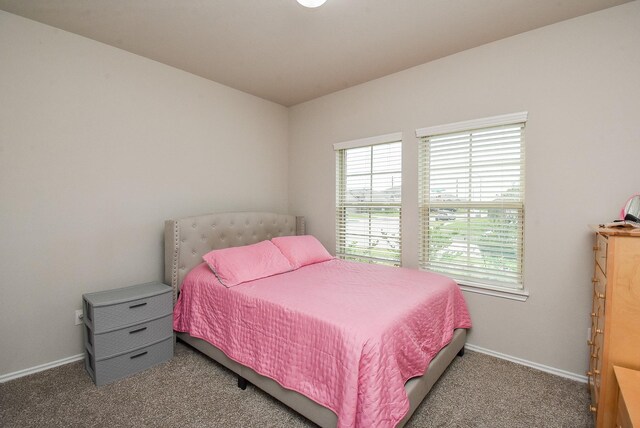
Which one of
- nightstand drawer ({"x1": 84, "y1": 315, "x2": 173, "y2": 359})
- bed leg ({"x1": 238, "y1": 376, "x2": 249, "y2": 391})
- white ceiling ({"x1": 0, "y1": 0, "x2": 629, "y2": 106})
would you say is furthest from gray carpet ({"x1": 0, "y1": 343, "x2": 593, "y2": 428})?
white ceiling ({"x1": 0, "y1": 0, "x2": 629, "y2": 106})

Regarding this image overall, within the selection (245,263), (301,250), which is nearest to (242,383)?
(245,263)

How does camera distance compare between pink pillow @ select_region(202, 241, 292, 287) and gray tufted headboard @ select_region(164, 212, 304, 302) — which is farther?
gray tufted headboard @ select_region(164, 212, 304, 302)

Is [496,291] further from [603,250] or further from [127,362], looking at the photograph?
[127,362]

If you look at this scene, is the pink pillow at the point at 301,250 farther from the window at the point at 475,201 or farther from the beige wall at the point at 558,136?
the beige wall at the point at 558,136

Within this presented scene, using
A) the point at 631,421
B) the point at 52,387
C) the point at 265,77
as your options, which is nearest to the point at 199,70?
the point at 265,77

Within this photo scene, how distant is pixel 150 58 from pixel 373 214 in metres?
2.65

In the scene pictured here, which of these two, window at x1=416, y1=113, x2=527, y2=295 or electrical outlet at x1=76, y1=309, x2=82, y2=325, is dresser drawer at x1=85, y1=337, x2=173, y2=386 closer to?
electrical outlet at x1=76, y1=309, x2=82, y2=325

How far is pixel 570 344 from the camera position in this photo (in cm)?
222

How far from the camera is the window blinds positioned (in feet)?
7.99

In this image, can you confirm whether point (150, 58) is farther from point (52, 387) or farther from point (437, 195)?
point (437, 195)

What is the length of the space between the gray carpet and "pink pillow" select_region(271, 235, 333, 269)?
1111mm

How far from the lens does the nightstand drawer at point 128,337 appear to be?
6.92 ft

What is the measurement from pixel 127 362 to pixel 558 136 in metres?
3.59

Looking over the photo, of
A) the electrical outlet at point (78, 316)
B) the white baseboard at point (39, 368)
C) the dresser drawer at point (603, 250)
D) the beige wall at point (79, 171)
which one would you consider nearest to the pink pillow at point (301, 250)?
the beige wall at point (79, 171)
